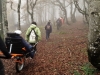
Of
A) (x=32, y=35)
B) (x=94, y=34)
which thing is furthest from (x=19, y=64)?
(x=94, y=34)

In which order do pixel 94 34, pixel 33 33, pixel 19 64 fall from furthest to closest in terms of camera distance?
1. pixel 33 33
2. pixel 19 64
3. pixel 94 34

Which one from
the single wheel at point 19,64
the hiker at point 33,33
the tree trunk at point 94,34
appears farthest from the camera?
the hiker at point 33,33

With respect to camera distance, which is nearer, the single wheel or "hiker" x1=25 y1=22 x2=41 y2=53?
the single wheel

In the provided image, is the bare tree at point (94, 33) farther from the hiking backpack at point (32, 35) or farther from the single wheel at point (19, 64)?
the hiking backpack at point (32, 35)

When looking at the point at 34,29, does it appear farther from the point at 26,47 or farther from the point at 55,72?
the point at 55,72

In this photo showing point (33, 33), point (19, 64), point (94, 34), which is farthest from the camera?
point (33, 33)

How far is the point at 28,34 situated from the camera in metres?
10.1

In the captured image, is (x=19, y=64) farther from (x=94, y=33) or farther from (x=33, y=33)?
(x=94, y=33)

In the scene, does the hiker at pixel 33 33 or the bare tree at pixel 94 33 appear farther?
the hiker at pixel 33 33

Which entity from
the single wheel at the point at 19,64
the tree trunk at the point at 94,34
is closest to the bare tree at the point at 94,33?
the tree trunk at the point at 94,34

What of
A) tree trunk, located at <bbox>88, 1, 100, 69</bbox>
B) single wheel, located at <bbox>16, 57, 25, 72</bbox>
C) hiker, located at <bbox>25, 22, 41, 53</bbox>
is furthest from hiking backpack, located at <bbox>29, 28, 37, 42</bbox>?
tree trunk, located at <bbox>88, 1, 100, 69</bbox>

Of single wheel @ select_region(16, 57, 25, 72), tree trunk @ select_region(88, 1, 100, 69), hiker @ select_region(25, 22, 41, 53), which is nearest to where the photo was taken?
tree trunk @ select_region(88, 1, 100, 69)

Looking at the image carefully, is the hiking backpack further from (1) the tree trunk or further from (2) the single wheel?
(1) the tree trunk

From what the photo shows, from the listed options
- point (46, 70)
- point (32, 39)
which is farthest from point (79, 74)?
point (32, 39)
